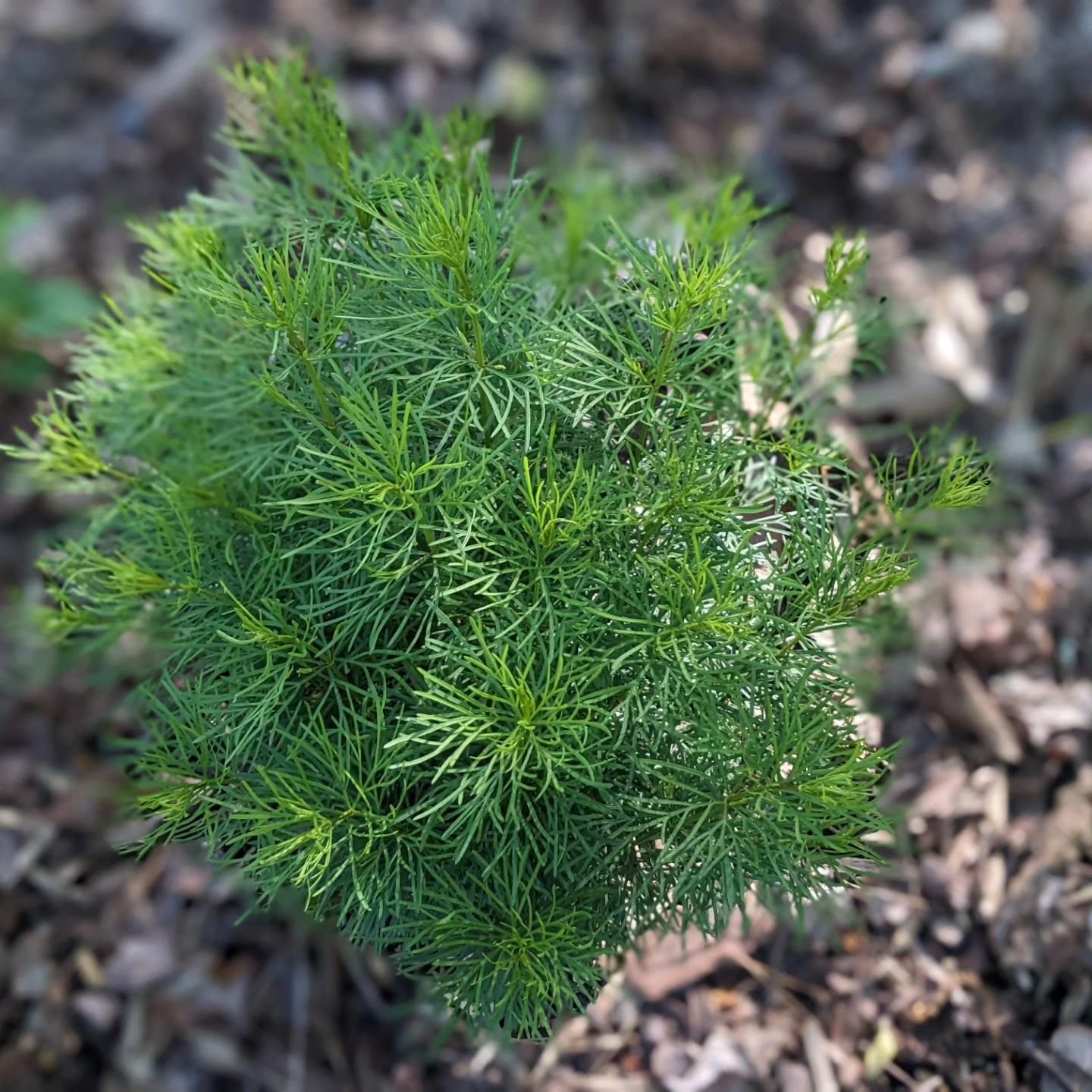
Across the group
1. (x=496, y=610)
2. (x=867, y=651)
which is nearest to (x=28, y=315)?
(x=496, y=610)

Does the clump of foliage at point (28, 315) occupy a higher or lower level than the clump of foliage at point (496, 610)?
higher

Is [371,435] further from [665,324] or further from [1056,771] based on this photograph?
[1056,771]

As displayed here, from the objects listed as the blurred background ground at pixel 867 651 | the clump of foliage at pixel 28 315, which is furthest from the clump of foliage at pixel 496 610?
the clump of foliage at pixel 28 315

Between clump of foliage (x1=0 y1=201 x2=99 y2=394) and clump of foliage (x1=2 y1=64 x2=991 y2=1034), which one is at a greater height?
clump of foliage (x1=0 y1=201 x2=99 y2=394)

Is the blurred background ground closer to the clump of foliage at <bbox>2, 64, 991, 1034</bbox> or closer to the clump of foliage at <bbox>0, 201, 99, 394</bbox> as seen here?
the clump of foliage at <bbox>0, 201, 99, 394</bbox>

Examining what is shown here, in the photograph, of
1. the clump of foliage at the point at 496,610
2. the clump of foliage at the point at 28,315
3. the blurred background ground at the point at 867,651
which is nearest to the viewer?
the clump of foliage at the point at 496,610

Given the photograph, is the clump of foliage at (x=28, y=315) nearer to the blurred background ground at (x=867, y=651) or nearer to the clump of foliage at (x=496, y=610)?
the blurred background ground at (x=867, y=651)

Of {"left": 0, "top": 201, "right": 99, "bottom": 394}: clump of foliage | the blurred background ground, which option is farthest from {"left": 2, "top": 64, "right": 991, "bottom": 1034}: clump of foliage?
{"left": 0, "top": 201, "right": 99, "bottom": 394}: clump of foliage

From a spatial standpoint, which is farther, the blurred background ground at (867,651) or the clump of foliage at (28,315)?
the clump of foliage at (28,315)

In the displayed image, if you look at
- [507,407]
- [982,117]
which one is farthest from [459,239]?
[982,117]
